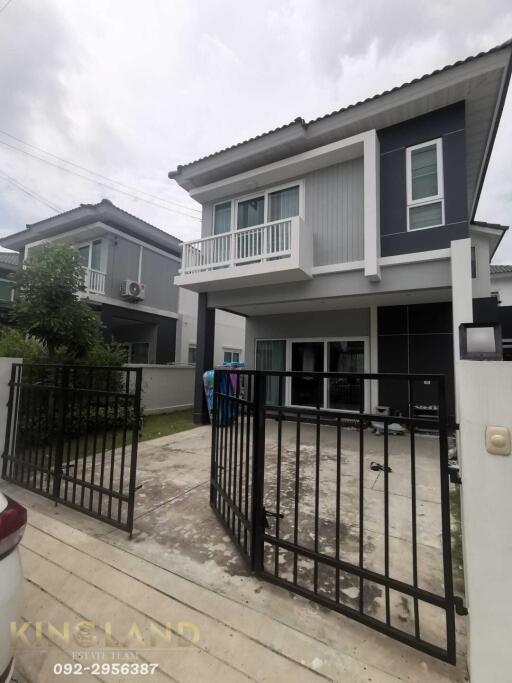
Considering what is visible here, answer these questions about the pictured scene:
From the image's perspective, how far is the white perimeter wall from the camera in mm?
1322

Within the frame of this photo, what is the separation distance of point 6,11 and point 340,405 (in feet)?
31.8

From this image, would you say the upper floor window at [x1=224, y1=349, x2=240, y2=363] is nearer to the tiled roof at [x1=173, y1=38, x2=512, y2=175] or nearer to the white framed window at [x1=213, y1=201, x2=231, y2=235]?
the white framed window at [x1=213, y1=201, x2=231, y2=235]

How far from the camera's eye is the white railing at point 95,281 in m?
10.1

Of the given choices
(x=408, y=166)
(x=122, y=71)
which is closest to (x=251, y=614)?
(x=408, y=166)

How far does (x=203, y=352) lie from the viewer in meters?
8.19

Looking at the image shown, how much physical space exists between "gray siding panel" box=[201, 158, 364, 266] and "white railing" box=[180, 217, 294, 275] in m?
0.71

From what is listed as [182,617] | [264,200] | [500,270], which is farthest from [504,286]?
[182,617]

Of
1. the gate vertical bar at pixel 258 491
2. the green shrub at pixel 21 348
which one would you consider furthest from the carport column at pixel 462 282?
the green shrub at pixel 21 348

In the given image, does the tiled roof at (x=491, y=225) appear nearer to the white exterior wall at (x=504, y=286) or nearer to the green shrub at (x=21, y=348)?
the white exterior wall at (x=504, y=286)

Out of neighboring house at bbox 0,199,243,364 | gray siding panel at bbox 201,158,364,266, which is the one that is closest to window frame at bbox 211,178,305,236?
gray siding panel at bbox 201,158,364,266

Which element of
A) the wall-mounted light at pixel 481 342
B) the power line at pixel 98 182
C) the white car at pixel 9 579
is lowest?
the white car at pixel 9 579

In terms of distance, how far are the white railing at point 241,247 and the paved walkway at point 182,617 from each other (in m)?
5.56

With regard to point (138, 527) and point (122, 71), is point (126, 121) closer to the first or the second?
point (122, 71)

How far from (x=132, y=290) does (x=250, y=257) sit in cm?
560
